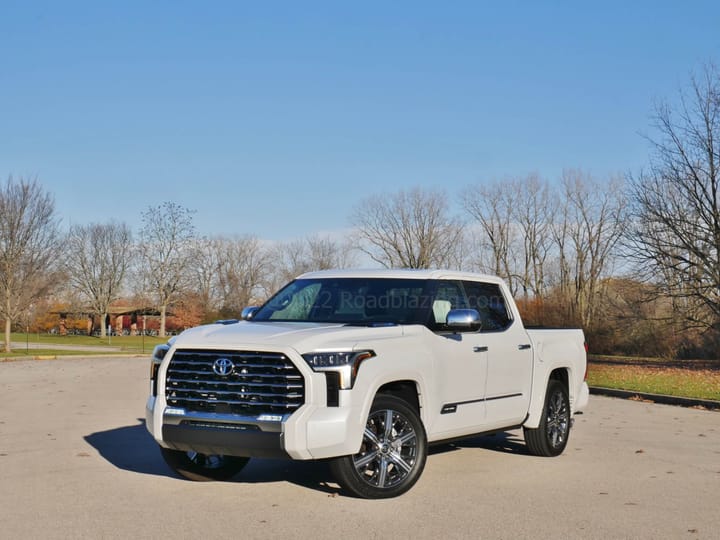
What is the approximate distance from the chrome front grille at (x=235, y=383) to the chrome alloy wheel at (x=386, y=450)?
0.81m

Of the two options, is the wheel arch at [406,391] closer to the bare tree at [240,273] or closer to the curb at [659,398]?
the curb at [659,398]

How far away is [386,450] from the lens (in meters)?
7.23

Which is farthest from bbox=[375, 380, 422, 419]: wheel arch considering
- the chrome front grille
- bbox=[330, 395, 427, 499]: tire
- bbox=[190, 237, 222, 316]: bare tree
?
bbox=[190, 237, 222, 316]: bare tree

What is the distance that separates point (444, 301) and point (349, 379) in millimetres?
2021

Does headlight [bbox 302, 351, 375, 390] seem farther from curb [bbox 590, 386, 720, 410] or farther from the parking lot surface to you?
curb [bbox 590, 386, 720, 410]

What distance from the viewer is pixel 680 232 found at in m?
36.9

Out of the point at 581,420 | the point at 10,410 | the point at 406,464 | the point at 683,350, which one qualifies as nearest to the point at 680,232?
the point at 683,350

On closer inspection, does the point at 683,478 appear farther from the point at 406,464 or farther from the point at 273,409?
the point at 273,409

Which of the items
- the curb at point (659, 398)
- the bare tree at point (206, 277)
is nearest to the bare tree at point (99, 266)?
the bare tree at point (206, 277)

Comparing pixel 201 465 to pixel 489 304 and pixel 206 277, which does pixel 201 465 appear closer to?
pixel 489 304

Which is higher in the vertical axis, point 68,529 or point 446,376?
point 446,376

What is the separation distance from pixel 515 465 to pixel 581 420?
5.33 m

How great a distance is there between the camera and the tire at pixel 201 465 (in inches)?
313

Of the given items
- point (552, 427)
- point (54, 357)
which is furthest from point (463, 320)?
point (54, 357)
